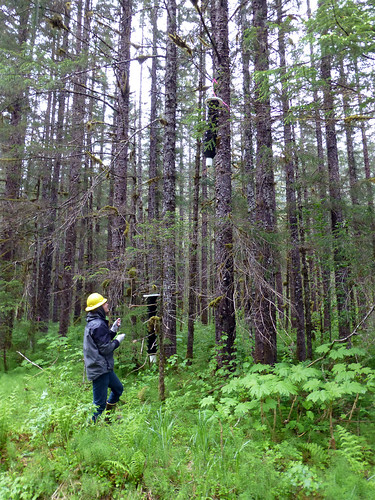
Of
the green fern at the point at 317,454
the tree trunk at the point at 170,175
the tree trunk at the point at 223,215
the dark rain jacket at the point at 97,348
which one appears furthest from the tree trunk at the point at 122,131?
the green fern at the point at 317,454

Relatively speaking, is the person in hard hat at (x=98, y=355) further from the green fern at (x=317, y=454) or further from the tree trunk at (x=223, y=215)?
the green fern at (x=317, y=454)

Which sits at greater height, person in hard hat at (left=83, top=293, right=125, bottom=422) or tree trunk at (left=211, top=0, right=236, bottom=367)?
tree trunk at (left=211, top=0, right=236, bottom=367)

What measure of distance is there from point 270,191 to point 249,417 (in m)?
5.00

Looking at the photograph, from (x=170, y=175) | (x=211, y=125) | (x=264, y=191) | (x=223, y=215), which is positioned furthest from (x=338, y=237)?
(x=170, y=175)

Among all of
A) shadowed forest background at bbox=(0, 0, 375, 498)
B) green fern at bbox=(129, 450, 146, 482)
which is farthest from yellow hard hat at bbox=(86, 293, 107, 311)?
green fern at bbox=(129, 450, 146, 482)

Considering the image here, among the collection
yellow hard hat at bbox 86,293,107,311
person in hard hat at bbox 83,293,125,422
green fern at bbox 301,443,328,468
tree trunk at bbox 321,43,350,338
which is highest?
tree trunk at bbox 321,43,350,338

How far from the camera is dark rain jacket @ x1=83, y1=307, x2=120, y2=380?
13.5 ft

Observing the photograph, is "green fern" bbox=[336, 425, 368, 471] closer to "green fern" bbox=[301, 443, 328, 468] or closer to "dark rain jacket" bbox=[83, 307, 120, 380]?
"green fern" bbox=[301, 443, 328, 468]

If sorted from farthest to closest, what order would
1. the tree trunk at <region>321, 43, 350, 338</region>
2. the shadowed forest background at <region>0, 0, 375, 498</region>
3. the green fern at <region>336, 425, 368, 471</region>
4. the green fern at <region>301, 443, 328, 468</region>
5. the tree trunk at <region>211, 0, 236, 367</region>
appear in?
the tree trunk at <region>321, 43, 350, 338</region> < the tree trunk at <region>211, 0, 236, 367</region> < the shadowed forest background at <region>0, 0, 375, 498</region> < the green fern at <region>301, 443, 328, 468</region> < the green fern at <region>336, 425, 368, 471</region>

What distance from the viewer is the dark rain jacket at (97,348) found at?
4.12 m

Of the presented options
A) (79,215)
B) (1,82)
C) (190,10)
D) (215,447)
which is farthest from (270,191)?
(190,10)

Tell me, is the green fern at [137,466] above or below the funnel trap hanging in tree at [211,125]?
below

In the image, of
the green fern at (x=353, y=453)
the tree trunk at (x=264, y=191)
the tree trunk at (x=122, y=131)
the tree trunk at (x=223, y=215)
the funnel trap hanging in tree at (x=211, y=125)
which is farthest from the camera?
the tree trunk at (x=122, y=131)

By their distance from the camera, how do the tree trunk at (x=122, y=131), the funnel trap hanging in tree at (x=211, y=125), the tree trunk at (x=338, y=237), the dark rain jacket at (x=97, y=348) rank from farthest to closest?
1. the tree trunk at (x=122, y=131)
2. the tree trunk at (x=338, y=237)
3. the funnel trap hanging in tree at (x=211, y=125)
4. the dark rain jacket at (x=97, y=348)
